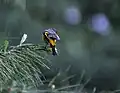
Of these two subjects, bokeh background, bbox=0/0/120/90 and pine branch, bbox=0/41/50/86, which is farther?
bokeh background, bbox=0/0/120/90

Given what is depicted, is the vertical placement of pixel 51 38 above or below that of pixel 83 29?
above

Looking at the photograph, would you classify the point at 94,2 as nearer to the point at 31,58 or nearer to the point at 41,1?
the point at 41,1

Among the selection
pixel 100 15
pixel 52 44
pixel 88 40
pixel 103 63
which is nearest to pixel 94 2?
pixel 100 15

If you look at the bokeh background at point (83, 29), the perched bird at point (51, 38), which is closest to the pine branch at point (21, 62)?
the perched bird at point (51, 38)

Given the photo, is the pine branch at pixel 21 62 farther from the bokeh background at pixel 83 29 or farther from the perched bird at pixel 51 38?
the bokeh background at pixel 83 29

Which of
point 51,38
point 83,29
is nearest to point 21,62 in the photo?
point 51,38

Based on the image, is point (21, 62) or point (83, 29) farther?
point (83, 29)

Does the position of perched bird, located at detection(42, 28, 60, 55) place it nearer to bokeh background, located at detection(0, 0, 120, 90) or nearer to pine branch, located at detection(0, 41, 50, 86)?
pine branch, located at detection(0, 41, 50, 86)

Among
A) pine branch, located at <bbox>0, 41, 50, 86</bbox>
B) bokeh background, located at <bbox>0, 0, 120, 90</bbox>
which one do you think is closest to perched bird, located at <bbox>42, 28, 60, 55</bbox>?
pine branch, located at <bbox>0, 41, 50, 86</bbox>

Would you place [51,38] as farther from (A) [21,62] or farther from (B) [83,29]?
(B) [83,29]
